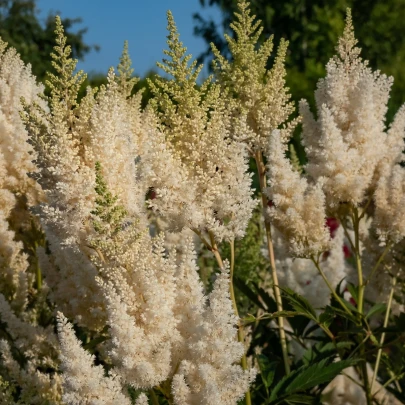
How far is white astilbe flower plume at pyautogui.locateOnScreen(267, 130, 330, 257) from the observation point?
239cm

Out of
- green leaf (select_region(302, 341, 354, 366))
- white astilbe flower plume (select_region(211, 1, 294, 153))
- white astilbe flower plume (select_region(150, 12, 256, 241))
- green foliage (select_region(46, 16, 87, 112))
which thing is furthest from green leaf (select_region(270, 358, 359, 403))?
green foliage (select_region(46, 16, 87, 112))

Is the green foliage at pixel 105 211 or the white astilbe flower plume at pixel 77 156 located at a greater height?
the white astilbe flower plume at pixel 77 156

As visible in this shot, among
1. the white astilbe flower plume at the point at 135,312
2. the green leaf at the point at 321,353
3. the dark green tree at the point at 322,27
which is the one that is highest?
the dark green tree at the point at 322,27

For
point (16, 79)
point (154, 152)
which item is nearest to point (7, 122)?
point (16, 79)

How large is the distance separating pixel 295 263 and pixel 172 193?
5.61 ft

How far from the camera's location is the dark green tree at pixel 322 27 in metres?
29.1

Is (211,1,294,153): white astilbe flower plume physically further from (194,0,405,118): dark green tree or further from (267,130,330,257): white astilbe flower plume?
(194,0,405,118): dark green tree

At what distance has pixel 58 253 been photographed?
240 centimetres

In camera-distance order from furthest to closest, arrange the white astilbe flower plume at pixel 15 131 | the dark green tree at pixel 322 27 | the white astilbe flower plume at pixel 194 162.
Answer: the dark green tree at pixel 322 27 < the white astilbe flower plume at pixel 15 131 < the white astilbe flower plume at pixel 194 162

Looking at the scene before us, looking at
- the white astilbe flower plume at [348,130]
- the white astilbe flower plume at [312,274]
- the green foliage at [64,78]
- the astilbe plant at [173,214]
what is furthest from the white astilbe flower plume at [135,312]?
the white astilbe flower plume at [312,274]

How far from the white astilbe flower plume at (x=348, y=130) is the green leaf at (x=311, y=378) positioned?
2.35ft

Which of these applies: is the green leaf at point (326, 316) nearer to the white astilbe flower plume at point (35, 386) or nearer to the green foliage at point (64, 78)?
the white astilbe flower plume at point (35, 386)

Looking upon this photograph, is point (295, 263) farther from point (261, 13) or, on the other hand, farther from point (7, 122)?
point (261, 13)

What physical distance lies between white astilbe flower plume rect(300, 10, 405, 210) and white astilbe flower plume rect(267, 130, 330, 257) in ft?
0.55
